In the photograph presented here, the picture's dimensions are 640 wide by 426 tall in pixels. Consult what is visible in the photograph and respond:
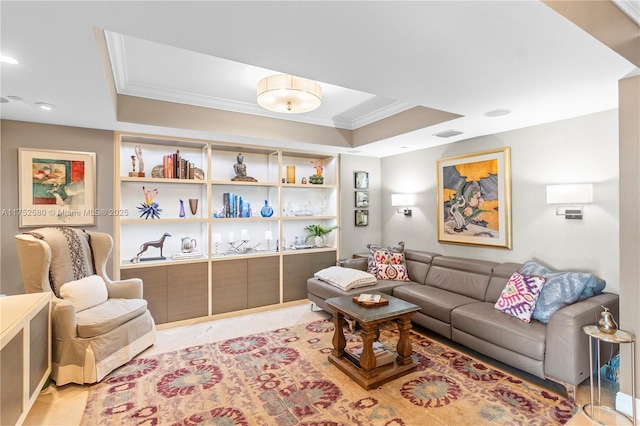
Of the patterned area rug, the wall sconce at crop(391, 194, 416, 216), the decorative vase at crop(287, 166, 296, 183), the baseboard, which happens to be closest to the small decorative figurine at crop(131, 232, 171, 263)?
the patterned area rug

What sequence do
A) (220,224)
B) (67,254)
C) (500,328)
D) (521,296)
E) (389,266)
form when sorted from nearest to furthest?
(500,328) < (521,296) < (67,254) < (389,266) < (220,224)

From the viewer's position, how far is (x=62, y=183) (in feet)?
10.9

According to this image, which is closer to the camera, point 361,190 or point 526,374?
point 526,374

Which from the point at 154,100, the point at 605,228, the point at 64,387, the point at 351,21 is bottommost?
the point at 64,387

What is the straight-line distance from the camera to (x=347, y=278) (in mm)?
3893

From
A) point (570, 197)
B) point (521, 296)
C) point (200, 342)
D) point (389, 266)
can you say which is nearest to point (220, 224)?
point (200, 342)

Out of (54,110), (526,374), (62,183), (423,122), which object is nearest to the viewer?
(526,374)

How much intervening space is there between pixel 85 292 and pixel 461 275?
3913 millimetres

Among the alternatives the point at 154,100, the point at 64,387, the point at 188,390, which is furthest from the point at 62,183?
the point at 188,390

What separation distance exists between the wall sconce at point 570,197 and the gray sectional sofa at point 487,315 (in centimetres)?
73

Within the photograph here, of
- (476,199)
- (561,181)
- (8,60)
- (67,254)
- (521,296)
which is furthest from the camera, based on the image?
(476,199)

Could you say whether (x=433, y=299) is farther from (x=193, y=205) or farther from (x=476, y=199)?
(x=193, y=205)

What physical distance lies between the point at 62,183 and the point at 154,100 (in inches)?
51.0

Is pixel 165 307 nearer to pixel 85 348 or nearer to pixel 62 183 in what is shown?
pixel 85 348
